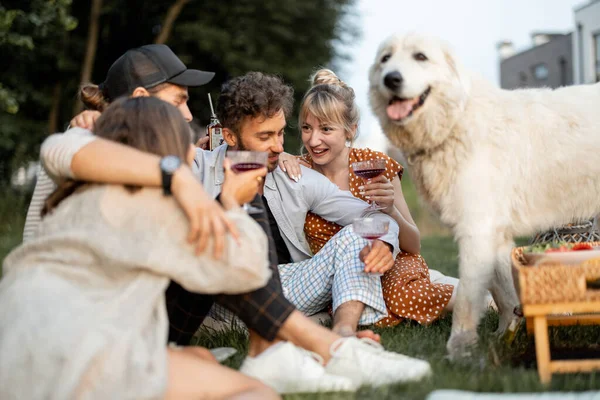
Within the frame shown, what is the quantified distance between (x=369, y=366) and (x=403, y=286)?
1.27 meters

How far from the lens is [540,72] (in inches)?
1358

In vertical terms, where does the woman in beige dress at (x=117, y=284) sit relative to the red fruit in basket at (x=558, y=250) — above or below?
above

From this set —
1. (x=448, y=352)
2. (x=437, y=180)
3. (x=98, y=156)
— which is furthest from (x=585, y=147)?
(x=98, y=156)

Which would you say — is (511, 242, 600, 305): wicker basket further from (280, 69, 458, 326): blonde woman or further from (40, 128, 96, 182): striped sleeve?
(40, 128, 96, 182): striped sleeve

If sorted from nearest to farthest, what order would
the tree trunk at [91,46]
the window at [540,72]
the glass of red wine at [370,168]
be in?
the glass of red wine at [370,168] → the tree trunk at [91,46] → the window at [540,72]

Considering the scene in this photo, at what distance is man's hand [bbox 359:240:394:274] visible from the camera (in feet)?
10.8

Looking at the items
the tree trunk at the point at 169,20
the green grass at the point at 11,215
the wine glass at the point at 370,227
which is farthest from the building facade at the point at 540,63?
the wine glass at the point at 370,227

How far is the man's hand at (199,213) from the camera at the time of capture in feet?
6.85

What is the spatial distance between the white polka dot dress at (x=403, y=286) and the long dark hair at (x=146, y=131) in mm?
1766

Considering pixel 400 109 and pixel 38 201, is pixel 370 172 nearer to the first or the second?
pixel 400 109

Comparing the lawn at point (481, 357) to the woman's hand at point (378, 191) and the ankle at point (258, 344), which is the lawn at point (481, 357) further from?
the woman's hand at point (378, 191)

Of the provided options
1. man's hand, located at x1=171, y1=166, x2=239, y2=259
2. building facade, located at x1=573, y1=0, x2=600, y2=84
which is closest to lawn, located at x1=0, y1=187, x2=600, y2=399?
man's hand, located at x1=171, y1=166, x2=239, y2=259

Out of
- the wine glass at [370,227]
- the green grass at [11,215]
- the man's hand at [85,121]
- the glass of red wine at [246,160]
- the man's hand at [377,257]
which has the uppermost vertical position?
the man's hand at [85,121]

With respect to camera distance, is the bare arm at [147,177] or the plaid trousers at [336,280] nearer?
the bare arm at [147,177]
